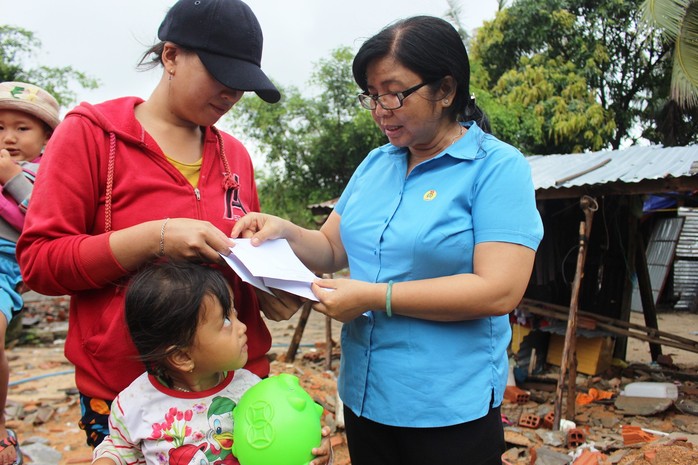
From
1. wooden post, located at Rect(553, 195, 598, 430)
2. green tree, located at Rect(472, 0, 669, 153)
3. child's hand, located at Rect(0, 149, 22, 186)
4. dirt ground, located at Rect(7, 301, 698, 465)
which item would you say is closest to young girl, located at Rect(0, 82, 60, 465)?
child's hand, located at Rect(0, 149, 22, 186)

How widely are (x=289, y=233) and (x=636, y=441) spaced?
484 cm

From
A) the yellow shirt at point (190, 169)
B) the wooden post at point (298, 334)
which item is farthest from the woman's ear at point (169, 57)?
the wooden post at point (298, 334)

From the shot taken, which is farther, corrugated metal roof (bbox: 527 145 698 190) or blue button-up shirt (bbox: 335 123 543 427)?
corrugated metal roof (bbox: 527 145 698 190)

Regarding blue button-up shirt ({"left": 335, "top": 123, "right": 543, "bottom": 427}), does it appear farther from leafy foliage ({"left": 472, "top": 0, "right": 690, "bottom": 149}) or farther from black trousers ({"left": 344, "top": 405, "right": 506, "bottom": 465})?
leafy foliage ({"left": 472, "top": 0, "right": 690, "bottom": 149})

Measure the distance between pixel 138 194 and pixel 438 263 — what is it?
0.94 metres

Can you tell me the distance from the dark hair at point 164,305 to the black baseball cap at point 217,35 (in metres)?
0.58

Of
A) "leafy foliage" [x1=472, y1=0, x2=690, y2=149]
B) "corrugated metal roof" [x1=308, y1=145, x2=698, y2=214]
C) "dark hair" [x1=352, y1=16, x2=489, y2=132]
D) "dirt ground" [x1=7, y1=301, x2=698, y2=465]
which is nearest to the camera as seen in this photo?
A: "dark hair" [x1=352, y1=16, x2=489, y2=132]

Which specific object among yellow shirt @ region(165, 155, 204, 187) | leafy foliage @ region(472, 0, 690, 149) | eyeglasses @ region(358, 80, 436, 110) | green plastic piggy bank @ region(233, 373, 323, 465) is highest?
leafy foliage @ region(472, 0, 690, 149)

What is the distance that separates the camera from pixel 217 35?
1.75 metres

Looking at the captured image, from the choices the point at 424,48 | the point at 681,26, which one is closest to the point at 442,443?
the point at 424,48

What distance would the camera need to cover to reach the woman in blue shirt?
70.4 inches

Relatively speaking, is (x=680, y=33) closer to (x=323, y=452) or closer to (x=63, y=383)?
(x=323, y=452)

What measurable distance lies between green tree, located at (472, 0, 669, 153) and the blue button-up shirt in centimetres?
1305

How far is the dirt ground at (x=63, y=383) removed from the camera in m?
5.49
